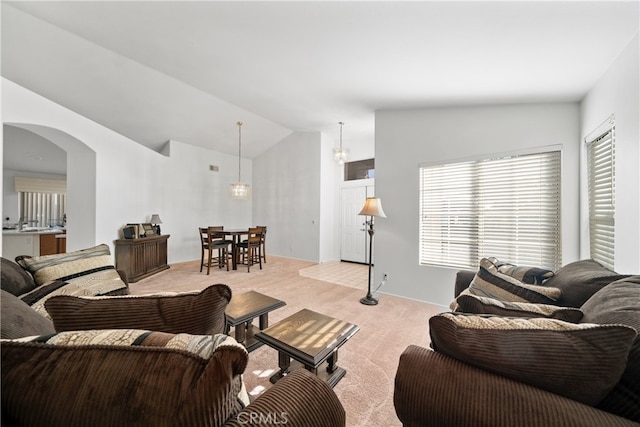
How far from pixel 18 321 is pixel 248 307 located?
1.28 meters

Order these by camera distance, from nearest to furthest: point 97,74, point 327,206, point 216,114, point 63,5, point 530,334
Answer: point 530,334
point 63,5
point 97,74
point 216,114
point 327,206

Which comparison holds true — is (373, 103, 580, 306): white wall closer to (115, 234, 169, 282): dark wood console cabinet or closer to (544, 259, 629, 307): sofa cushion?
(544, 259, 629, 307): sofa cushion

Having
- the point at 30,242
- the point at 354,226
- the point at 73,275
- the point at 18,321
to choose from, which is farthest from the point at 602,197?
the point at 30,242

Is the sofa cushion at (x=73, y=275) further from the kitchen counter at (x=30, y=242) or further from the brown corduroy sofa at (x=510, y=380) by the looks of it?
the kitchen counter at (x=30, y=242)

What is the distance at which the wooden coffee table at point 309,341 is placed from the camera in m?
1.35

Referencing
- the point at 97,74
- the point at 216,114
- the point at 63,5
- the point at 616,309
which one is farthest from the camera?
the point at 216,114

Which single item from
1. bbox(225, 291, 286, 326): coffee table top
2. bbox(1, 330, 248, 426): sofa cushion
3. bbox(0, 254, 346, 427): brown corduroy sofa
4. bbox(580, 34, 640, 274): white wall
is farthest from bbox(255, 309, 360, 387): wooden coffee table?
bbox(580, 34, 640, 274): white wall

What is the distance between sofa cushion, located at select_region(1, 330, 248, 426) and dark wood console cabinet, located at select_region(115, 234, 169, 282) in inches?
165

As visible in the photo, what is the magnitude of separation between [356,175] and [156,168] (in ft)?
15.0

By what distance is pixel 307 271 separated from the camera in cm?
484

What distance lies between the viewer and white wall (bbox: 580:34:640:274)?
1561mm

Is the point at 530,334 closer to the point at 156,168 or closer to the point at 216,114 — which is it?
the point at 216,114

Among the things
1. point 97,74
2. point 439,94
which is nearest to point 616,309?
point 439,94

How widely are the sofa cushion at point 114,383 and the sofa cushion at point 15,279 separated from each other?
1.47 m
